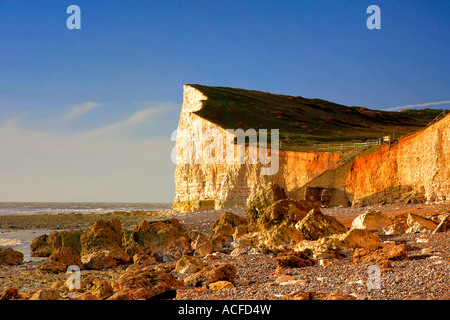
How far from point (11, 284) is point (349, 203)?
29153 mm

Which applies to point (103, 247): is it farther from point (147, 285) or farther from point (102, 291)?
point (147, 285)

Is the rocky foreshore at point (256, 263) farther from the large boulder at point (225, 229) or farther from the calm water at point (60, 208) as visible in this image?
the calm water at point (60, 208)

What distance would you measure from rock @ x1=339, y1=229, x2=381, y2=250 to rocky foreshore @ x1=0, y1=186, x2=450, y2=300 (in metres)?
0.03

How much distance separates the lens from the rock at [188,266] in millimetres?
11977

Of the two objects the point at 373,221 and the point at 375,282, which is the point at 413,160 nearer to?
the point at 373,221

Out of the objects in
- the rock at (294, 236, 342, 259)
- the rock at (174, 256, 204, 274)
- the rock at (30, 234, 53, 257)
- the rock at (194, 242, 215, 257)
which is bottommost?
the rock at (30, 234, 53, 257)

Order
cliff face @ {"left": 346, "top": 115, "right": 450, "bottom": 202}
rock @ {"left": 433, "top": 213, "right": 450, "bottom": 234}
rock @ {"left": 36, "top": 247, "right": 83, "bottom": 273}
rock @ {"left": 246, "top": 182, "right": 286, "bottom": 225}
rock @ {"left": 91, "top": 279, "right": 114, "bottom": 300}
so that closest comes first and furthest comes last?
rock @ {"left": 91, "top": 279, "right": 114, "bottom": 300}
rock @ {"left": 433, "top": 213, "right": 450, "bottom": 234}
rock @ {"left": 36, "top": 247, "right": 83, "bottom": 273}
rock @ {"left": 246, "top": 182, "right": 286, "bottom": 225}
cliff face @ {"left": 346, "top": 115, "right": 450, "bottom": 202}

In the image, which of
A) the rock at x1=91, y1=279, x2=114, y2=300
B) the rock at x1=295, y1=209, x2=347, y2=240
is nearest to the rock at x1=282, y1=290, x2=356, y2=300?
the rock at x1=91, y1=279, x2=114, y2=300

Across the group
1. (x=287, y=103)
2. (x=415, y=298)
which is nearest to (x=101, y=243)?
(x=415, y=298)

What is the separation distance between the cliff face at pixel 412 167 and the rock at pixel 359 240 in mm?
16005

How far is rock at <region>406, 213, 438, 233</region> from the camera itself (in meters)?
14.7

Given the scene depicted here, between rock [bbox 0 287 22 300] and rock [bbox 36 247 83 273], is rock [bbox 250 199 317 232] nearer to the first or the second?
rock [bbox 36 247 83 273]

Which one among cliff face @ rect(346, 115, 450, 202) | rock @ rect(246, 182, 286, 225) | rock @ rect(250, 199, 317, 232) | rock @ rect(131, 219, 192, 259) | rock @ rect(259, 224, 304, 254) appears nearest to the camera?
rock @ rect(259, 224, 304, 254)

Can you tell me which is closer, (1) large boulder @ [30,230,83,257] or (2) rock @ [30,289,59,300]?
(2) rock @ [30,289,59,300]
